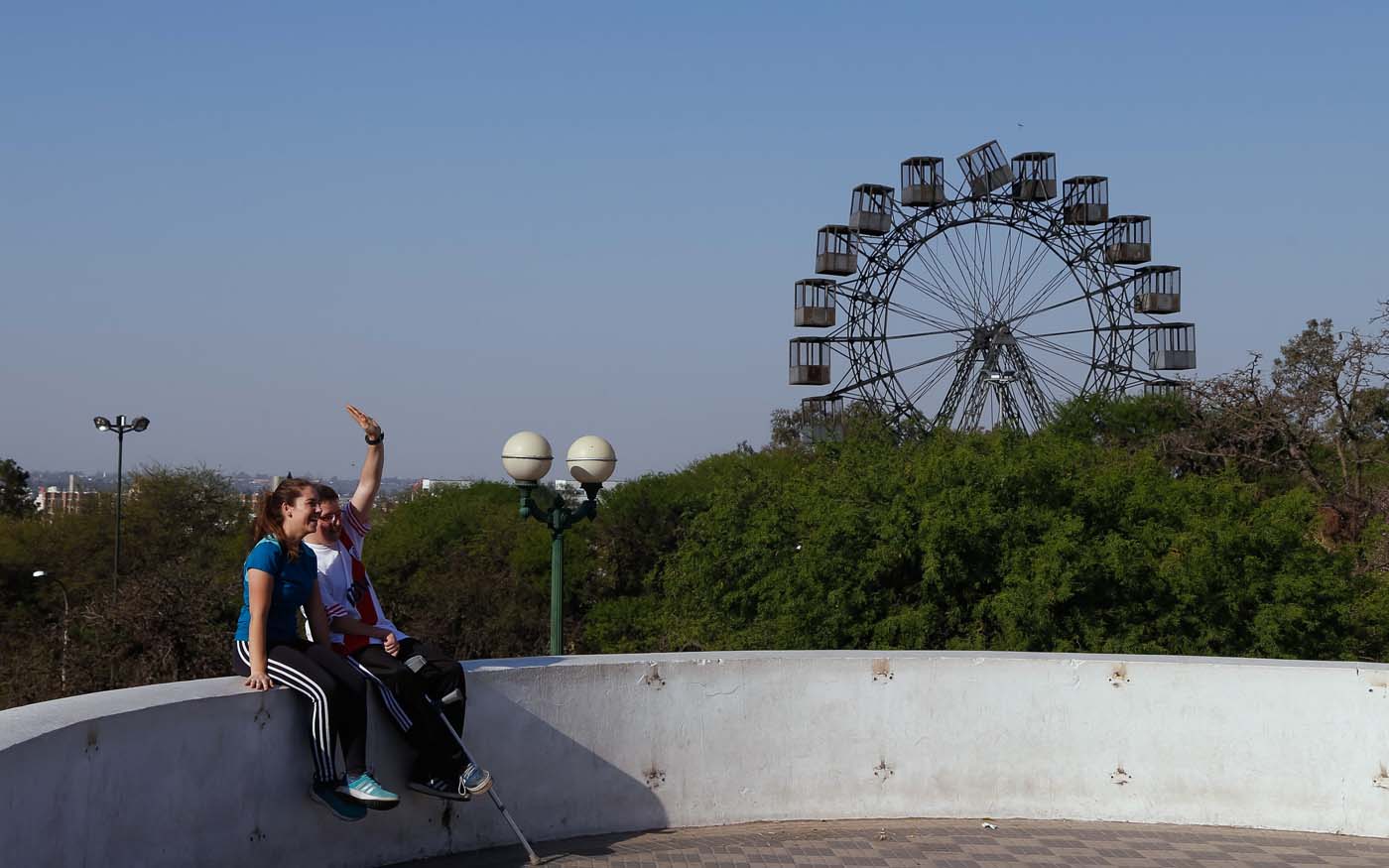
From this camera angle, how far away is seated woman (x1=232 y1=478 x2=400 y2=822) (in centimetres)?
561

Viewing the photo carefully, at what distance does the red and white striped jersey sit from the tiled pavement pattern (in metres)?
1.03

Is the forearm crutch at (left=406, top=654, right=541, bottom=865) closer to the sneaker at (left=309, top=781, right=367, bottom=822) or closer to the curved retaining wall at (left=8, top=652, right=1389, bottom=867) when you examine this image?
the curved retaining wall at (left=8, top=652, right=1389, bottom=867)

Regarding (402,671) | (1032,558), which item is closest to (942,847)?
(402,671)

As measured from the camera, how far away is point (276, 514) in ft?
18.7

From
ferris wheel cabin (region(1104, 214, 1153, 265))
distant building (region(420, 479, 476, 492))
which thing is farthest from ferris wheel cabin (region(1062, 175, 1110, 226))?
distant building (region(420, 479, 476, 492))

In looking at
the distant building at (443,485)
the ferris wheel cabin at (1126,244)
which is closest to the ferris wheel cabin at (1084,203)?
the ferris wheel cabin at (1126,244)

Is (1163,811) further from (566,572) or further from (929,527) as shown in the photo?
(566,572)

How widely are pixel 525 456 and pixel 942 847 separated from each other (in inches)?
261

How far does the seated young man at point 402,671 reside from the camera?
5.98m

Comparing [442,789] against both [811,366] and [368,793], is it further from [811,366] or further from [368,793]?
[811,366]

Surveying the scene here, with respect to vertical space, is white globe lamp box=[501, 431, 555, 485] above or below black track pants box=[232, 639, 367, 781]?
above

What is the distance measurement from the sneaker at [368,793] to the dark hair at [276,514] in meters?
0.90

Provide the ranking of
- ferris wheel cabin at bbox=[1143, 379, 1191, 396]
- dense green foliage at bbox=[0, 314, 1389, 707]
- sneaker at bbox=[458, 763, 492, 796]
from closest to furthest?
1. sneaker at bbox=[458, 763, 492, 796]
2. dense green foliage at bbox=[0, 314, 1389, 707]
3. ferris wheel cabin at bbox=[1143, 379, 1191, 396]

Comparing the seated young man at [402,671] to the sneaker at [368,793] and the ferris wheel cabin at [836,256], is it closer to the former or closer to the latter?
the sneaker at [368,793]
